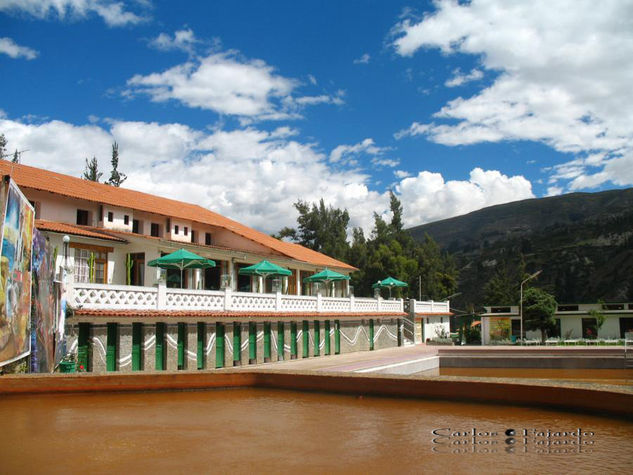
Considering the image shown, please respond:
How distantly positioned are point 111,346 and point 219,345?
5321 millimetres

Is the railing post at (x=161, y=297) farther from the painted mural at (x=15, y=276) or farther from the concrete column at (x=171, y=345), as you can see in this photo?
the painted mural at (x=15, y=276)

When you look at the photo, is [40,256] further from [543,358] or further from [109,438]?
[543,358]

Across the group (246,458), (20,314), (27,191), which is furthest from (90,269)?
(246,458)

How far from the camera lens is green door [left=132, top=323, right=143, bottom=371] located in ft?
60.0

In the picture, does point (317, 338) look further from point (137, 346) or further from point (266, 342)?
point (137, 346)

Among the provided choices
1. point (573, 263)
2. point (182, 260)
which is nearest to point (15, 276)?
point (182, 260)

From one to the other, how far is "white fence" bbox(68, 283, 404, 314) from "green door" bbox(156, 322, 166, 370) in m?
0.78

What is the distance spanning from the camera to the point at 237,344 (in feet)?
76.2

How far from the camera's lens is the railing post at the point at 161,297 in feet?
61.4

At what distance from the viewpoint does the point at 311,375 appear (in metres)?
11.7

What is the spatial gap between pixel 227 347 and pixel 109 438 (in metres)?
14.9

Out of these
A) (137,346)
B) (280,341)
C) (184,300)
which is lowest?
(280,341)

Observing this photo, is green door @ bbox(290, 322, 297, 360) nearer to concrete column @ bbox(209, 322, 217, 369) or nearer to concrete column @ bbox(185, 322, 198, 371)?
concrete column @ bbox(209, 322, 217, 369)

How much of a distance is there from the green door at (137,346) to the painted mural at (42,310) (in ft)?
13.2
